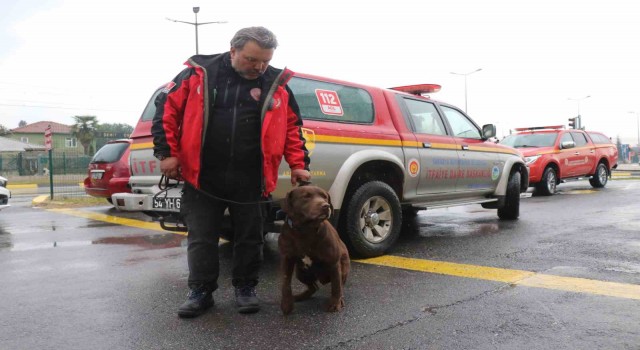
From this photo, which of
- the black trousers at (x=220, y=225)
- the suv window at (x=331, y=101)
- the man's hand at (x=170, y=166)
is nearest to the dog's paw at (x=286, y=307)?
the black trousers at (x=220, y=225)

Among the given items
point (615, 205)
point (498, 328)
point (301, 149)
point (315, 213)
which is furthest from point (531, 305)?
point (615, 205)

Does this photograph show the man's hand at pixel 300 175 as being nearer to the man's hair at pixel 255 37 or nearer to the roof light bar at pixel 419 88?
the man's hair at pixel 255 37

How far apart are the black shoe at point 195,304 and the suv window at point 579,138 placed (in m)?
12.9

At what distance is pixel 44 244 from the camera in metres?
6.32

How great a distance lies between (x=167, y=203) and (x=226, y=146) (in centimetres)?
153

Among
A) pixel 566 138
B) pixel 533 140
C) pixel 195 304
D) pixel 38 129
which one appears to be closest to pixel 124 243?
pixel 195 304

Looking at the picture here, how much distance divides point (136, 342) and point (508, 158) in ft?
19.4

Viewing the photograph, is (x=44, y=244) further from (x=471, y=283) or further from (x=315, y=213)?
(x=471, y=283)

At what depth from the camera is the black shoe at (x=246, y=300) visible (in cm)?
334

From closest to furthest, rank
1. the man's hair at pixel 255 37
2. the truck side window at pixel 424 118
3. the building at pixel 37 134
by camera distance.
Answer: the man's hair at pixel 255 37
the truck side window at pixel 424 118
the building at pixel 37 134

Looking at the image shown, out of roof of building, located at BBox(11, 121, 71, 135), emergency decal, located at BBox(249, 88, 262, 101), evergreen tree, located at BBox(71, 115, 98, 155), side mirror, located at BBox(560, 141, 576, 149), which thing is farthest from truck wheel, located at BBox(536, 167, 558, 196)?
roof of building, located at BBox(11, 121, 71, 135)

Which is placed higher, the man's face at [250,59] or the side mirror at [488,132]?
the man's face at [250,59]

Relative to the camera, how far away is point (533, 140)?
1334 cm

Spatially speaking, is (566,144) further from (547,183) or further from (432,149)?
(432,149)
